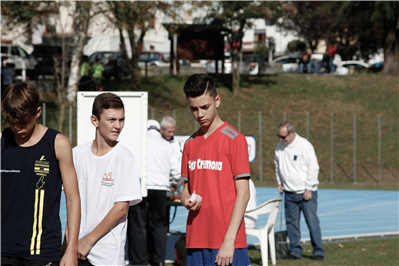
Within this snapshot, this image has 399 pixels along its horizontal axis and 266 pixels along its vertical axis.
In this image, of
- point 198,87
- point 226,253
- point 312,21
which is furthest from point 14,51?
point 312,21

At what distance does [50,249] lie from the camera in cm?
288

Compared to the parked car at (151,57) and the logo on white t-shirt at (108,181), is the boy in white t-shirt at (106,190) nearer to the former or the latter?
the logo on white t-shirt at (108,181)

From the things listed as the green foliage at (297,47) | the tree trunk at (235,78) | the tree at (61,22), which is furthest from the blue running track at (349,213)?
the green foliage at (297,47)

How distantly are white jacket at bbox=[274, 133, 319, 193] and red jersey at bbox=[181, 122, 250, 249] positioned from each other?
16.8ft

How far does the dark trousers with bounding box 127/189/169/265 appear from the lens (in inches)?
279

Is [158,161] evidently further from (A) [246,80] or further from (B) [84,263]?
(A) [246,80]

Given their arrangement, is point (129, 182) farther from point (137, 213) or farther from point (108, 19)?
point (108, 19)

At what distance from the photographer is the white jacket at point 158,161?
745 centimetres

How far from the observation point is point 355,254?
7996mm

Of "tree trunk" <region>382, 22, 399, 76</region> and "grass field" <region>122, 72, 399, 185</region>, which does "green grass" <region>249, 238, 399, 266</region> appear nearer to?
"grass field" <region>122, 72, 399, 185</region>

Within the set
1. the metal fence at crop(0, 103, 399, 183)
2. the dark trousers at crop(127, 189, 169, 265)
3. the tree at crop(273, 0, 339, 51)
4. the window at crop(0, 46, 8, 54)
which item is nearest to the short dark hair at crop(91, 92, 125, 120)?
the dark trousers at crop(127, 189, 169, 265)

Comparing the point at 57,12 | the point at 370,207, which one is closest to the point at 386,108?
the point at 370,207

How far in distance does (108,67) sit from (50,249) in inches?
1039

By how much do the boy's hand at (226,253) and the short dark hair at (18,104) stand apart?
1454 millimetres
